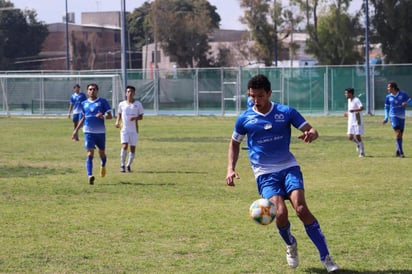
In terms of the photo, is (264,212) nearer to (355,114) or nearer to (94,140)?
(94,140)

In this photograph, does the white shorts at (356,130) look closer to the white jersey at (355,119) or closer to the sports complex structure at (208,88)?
the white jersey at (355,119)

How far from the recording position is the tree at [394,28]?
5928 cm

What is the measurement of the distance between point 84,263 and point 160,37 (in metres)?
73.3

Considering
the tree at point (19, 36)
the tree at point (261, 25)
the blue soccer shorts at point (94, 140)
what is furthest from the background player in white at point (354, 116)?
the tree at point (19, 36)

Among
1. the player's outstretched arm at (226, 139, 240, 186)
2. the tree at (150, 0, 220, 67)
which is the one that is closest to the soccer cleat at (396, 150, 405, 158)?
the player's outstretched arm at (226, 139, 240, 186)

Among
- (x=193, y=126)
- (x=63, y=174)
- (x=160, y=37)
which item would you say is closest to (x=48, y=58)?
(x=160, y=37)

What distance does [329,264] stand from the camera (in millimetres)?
8688

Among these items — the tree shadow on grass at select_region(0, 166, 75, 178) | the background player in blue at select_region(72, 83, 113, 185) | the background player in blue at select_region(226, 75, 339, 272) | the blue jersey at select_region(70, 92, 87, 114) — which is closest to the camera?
the background player in blue at select_region(226, 75, 339, 272)

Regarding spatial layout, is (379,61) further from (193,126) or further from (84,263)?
(84,263)

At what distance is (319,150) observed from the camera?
25.1 meters

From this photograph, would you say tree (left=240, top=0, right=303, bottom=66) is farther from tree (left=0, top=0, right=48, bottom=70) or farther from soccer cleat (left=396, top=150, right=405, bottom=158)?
soccer cleat (left=396, top=150, right=405, bottom=158)

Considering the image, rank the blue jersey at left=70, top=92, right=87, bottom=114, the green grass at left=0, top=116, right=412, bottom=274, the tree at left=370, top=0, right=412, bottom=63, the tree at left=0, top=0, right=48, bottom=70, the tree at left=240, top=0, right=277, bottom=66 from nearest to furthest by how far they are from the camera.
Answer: the green grass at left=0, top=116, right=412, bottom=274 → the blue jersey at left=70, top=92, right=87, bottom=114 → the tree at left=370, top=0, right=412, bottom=63 → the tree at left=240, top=0, right=277, bottom=66 → the tree at left=0, top=0, right=48, bottom=70

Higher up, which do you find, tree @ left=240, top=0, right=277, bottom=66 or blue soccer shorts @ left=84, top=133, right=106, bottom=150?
tree @ left=240, top=0, right=277, bottom=66

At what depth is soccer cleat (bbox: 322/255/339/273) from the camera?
866 cm
